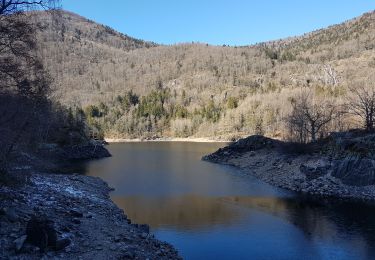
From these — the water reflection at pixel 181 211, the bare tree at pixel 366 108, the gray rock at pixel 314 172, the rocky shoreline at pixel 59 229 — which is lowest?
the water reflection at pixel 181 211

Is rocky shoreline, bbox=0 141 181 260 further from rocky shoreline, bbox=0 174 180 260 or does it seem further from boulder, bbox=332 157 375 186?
boulder, bbox=332 157 375 186

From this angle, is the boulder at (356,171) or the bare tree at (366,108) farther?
the bare tree at (366,108)

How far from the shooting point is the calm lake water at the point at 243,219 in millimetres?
25234

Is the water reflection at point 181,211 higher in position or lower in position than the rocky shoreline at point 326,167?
lower

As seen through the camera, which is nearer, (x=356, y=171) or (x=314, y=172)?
(x=356, y=171)

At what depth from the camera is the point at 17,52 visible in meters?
16.1

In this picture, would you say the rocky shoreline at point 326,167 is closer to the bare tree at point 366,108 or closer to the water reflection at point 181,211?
the bare tree at point 366,108

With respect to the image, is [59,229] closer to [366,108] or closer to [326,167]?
[326,167]

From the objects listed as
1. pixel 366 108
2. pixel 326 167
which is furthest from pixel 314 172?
pixel 366 108

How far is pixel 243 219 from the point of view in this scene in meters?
33.1

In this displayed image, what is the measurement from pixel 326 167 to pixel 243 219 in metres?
18.9

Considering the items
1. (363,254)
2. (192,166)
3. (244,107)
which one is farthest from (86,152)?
(244,107)

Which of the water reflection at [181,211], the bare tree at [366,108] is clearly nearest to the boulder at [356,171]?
the bare tree at [366,108]

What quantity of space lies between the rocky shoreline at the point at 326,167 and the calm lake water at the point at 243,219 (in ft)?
10.3
